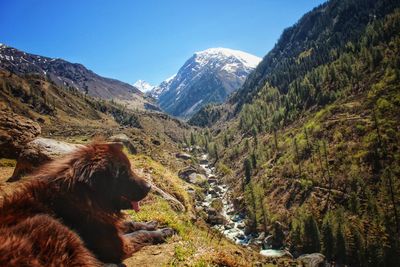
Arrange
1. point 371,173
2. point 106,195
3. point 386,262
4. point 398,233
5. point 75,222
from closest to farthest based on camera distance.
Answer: point 75,222 < point 106,195 < point 386,262 < point 398,233 < point 371,173

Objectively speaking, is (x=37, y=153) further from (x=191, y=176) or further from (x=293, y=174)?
(x=293, y=174)

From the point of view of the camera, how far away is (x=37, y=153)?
15.2 metres

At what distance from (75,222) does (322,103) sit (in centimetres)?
14425

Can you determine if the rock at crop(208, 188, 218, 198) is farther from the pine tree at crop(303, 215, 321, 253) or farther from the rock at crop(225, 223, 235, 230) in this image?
the pine tree at crop(303, 215, 321, 253)

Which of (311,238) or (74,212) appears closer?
(74,212)

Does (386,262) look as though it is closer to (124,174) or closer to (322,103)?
(124,174)

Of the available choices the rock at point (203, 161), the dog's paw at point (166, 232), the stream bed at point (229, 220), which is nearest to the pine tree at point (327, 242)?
the stream bed at point (229, 220)

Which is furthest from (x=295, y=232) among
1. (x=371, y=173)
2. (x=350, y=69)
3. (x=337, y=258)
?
(x=350, y=69)

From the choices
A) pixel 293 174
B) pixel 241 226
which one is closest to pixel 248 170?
pixel 293 174

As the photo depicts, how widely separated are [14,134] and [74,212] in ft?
60.8

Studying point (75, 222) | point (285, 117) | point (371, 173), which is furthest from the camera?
point (285, 117)

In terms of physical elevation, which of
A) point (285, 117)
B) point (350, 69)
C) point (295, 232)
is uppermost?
point (350, 69)

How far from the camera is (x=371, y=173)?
80750 millimetres

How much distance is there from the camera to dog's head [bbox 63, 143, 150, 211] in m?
5.17
